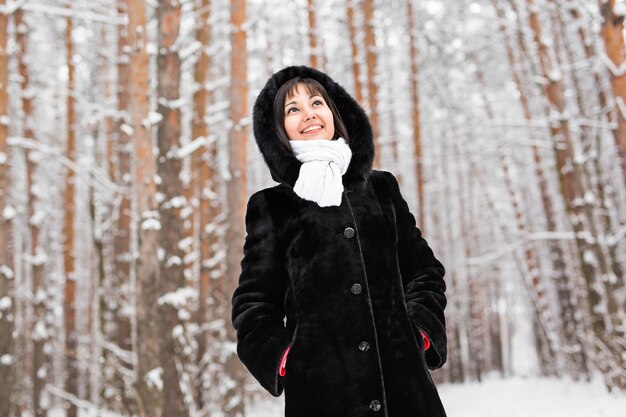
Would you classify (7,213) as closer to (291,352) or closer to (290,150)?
(290,150)

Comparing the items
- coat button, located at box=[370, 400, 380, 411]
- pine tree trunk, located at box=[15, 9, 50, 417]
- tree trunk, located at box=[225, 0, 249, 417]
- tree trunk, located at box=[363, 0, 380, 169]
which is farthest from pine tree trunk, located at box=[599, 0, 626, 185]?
pine tree trunk, located at box=[15, 9, 50, 417]

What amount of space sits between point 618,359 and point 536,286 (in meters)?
6.28

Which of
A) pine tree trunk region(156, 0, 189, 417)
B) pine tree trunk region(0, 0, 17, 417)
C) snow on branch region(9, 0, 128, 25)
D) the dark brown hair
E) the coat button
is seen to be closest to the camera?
the coat button

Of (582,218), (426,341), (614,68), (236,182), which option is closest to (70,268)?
(236,182)

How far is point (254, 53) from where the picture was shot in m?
17.0

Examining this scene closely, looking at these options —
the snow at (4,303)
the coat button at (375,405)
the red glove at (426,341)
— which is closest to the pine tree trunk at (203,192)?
the snow at (4,303)

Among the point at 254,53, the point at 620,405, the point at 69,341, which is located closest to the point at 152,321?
the point at 620,405

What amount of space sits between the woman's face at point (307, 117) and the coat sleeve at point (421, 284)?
15.3 inches

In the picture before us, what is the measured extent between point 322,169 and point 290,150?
8.9 inches

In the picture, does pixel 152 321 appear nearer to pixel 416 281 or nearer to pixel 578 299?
pixel 416 281

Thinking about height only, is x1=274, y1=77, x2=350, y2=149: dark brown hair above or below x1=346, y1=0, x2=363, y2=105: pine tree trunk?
below

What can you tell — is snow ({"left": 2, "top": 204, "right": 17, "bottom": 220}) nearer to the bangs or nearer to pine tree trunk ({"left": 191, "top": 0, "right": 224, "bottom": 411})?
pine tree trunk ({"left": 191, "top": 0, "right": 224, "bottom": 411})

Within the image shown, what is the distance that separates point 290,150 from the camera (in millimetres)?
2562

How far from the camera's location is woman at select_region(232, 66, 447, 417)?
2248 mm
